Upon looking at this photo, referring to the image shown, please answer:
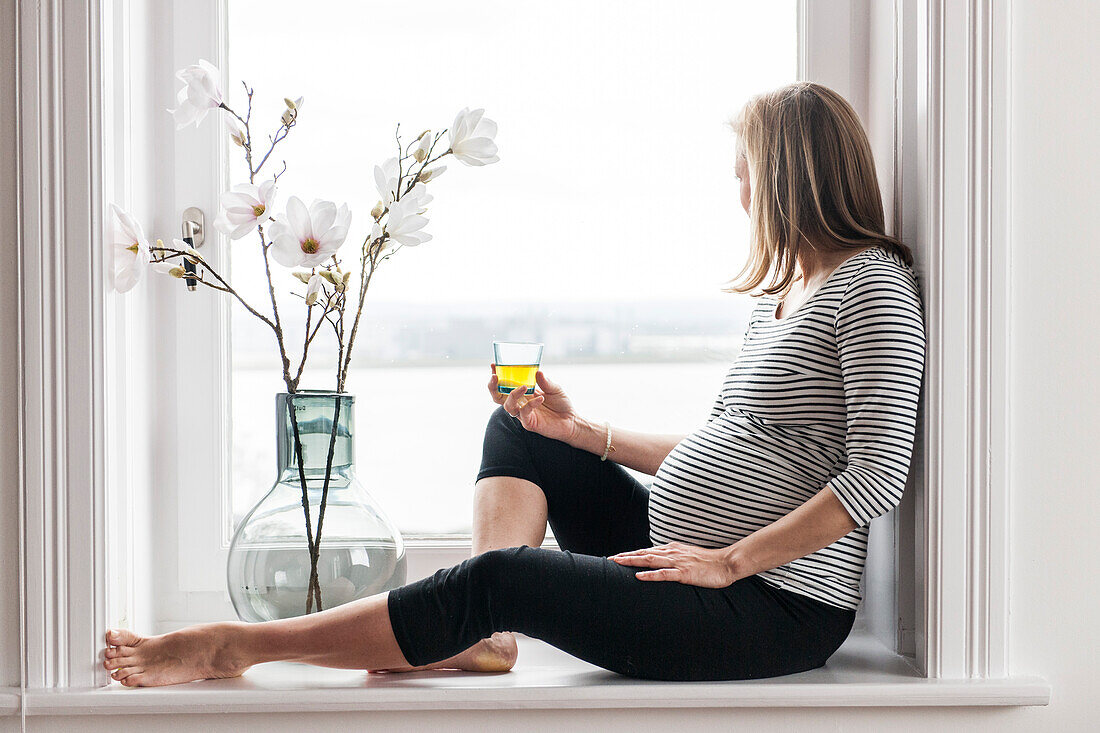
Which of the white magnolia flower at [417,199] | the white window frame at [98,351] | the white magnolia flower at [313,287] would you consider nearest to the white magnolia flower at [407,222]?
the white magnolia flower at [417,199]

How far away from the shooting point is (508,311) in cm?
159

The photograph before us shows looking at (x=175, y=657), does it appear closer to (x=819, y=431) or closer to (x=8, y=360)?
(x=8, y=360)

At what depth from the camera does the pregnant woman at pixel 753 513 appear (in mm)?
1167

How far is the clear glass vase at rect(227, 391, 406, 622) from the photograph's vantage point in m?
1.36

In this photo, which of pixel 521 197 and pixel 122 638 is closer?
pixel 122 638

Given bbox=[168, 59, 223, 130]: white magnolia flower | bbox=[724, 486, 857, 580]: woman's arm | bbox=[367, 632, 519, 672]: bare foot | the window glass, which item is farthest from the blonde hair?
bbox=[168, 59, 223, 130]: white magnolia flower

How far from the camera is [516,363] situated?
4.39ft

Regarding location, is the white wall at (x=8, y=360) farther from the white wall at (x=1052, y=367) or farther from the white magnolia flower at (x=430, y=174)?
the white magnolia flower at (x=430, y=174)

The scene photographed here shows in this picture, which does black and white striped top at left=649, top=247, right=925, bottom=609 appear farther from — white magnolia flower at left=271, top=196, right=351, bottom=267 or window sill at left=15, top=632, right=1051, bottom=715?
white magnolia flower at left=271, top=196, right=351, bottom=267

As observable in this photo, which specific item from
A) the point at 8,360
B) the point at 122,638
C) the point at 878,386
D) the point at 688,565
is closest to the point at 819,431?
the point at 878,386

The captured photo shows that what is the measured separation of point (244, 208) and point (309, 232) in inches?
3.9

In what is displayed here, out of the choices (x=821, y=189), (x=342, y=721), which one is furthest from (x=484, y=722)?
(x=821, y=189)

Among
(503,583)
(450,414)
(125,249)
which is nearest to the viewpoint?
(503,583)

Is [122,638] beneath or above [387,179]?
beneath
